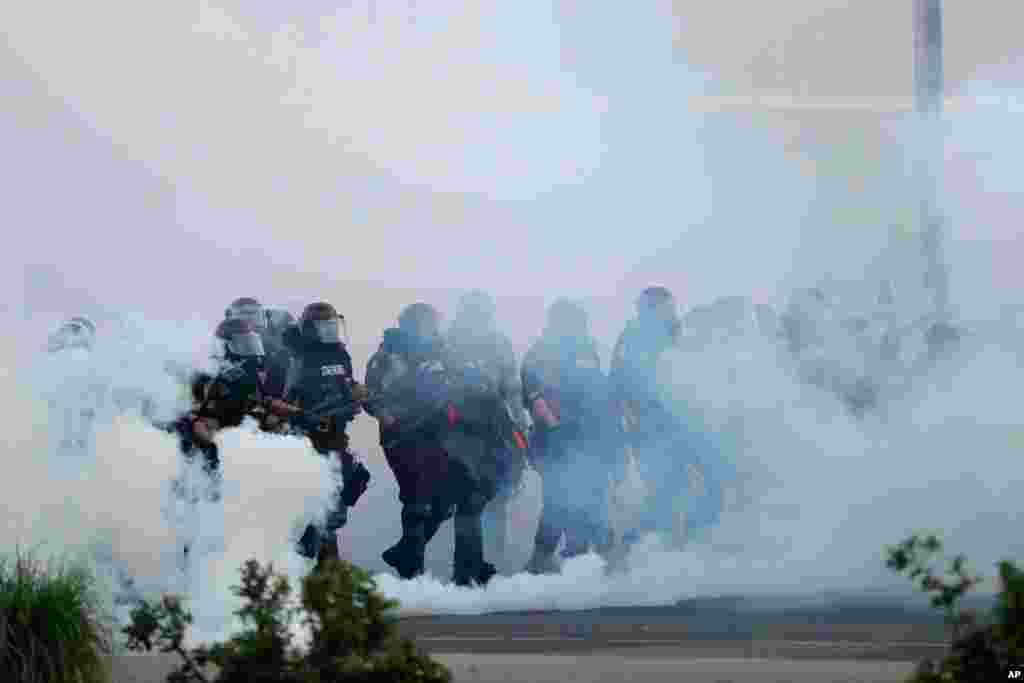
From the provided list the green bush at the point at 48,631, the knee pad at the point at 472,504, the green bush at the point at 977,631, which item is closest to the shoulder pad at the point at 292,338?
the knee pad at the point at 472,504

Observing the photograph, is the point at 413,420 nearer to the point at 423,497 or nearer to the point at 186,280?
the point at 423,497

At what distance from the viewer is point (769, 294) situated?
726 inches

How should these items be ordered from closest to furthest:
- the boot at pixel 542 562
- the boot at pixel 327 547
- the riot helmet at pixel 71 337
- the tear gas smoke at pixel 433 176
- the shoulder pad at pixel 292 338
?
the riot helmet at pixel 71 337 < the boot at pixel 327 547 < the shoulder pad at pixel 292 338 < the boot at pixel 542 562 < the tear gas smoke at pixel 433 176

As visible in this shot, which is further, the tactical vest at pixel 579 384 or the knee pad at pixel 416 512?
the tactical vest at pixel 579 384

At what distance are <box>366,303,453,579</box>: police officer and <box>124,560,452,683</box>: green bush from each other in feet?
23.8

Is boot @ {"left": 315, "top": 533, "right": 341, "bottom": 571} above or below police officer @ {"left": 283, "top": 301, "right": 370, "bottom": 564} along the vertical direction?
below

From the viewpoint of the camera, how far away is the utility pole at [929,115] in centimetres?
1764

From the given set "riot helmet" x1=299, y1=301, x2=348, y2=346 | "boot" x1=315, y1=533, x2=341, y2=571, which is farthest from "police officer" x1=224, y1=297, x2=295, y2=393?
"boot" x1=315, y1=533, x2=341, y2=571

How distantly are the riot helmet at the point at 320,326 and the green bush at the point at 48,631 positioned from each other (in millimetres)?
5285

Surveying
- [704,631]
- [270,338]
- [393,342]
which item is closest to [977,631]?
[704,631]

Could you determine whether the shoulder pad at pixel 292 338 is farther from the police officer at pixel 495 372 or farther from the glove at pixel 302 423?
the police officer at pixel 495 372

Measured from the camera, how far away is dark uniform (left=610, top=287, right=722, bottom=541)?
49.6 ft

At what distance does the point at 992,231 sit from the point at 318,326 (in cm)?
600

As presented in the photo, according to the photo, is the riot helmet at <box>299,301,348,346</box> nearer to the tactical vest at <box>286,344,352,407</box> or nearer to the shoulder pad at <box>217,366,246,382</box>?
the tactical vest at <box>286,344,352,407</box>
